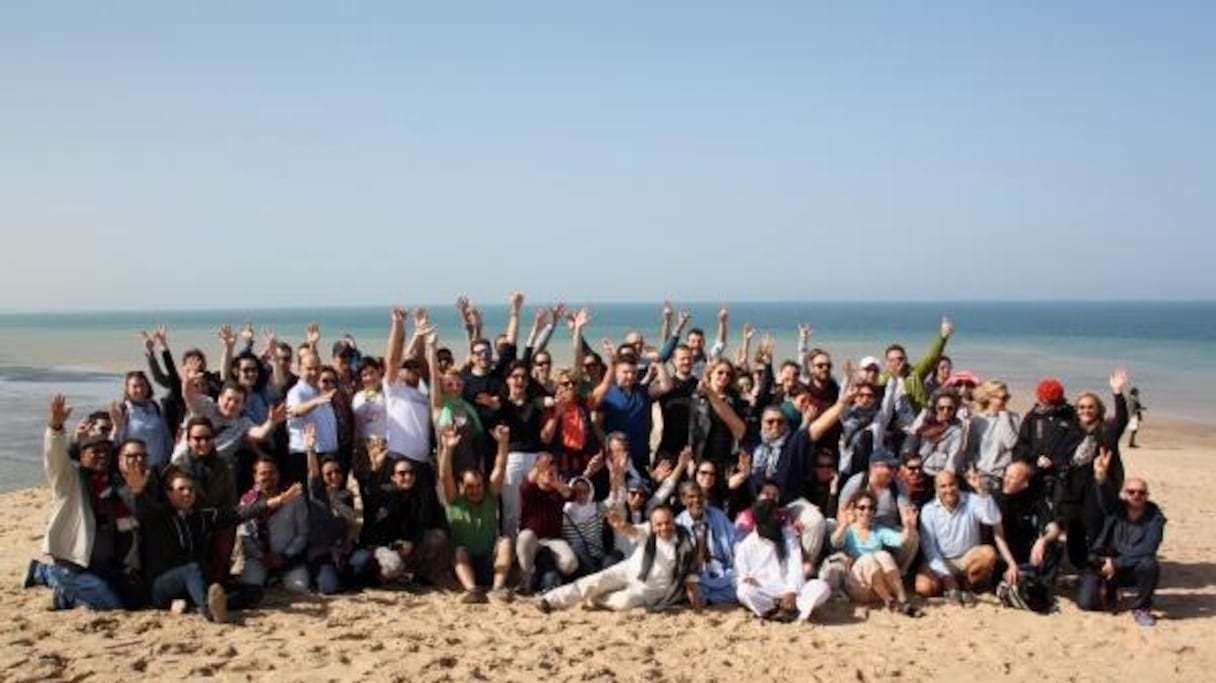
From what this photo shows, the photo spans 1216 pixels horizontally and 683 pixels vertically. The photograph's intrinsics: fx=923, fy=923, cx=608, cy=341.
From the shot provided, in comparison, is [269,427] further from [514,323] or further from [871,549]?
[871,549]

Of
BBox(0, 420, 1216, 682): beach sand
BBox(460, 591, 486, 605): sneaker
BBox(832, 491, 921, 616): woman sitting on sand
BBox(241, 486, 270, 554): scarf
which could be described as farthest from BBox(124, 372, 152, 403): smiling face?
BBox(832, 491, 921, 616): woman sitting on sand

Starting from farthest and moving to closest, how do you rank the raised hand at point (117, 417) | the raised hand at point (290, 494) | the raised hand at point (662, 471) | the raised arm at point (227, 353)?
the raised arm at point (227, 353), the raised hand at point (662, 471), the raised hand at point (117, 417), the raised hand at point (290, 494)

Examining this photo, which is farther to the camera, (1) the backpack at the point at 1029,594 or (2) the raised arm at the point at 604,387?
(2) the raised arm at the point at 604,387

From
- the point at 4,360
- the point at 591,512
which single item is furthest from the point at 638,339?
the point at 4,360

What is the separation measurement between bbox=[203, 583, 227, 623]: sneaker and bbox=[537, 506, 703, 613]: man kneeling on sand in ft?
7.95

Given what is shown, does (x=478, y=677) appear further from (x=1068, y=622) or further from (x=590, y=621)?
(x=1068, y=622)

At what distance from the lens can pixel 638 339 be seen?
9727mm

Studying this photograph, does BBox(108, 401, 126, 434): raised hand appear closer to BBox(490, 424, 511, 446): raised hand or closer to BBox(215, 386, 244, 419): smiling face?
BBox(215, 386, 244, 419): smiling face

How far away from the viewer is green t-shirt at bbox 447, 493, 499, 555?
7.99 metres

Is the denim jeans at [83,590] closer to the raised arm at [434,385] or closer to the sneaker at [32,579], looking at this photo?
the sneaker at [32,579]

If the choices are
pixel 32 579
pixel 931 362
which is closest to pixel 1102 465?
pixel 931 362

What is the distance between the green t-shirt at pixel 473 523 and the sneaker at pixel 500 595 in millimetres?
396

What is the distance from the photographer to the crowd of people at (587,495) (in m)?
7.34

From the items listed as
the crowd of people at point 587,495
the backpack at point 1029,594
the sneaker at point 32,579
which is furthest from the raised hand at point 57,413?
the backpack at point 1029,594
